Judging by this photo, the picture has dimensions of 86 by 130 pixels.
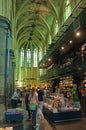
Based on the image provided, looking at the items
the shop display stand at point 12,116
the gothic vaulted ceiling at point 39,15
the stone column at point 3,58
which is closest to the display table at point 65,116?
the shop display stand at point 12,116

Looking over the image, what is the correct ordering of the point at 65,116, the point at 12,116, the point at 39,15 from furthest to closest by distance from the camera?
the point at 39,15 → the point at 65,116 → the point at 12,116

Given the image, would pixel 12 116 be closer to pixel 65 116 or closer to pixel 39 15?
pixel 65 116

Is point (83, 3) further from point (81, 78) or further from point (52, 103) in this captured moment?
point (52, 103)

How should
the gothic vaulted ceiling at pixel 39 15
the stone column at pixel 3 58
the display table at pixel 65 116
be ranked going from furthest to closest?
the gothic vaulted ceiling at pixel 39 15
the stone column at pixel 3 58
the display table at pixel 65 116

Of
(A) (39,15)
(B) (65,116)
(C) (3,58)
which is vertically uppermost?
(A) (39,15)

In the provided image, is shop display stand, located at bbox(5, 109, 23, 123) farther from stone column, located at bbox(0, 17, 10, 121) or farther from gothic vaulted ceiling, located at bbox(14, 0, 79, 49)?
gothic vaulted ceiling, located at bbox(14, 0, 79, 49)

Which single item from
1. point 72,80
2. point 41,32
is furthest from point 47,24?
point 72,80

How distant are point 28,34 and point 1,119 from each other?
131 feet

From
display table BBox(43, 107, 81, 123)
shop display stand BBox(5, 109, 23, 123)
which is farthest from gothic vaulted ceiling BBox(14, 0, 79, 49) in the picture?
shop display stand BBox(5, 109, 23, 123)

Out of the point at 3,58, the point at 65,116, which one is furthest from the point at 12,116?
the point at 3,58

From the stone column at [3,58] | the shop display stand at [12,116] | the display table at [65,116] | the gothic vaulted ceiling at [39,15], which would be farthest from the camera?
the gothic vaulted ceiling at [39,15]

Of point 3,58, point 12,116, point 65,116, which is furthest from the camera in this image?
point 3,58

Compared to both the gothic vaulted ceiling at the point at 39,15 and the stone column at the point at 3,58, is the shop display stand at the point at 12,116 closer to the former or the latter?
the stone column at the point at 3,58

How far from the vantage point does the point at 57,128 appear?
8500 mm
